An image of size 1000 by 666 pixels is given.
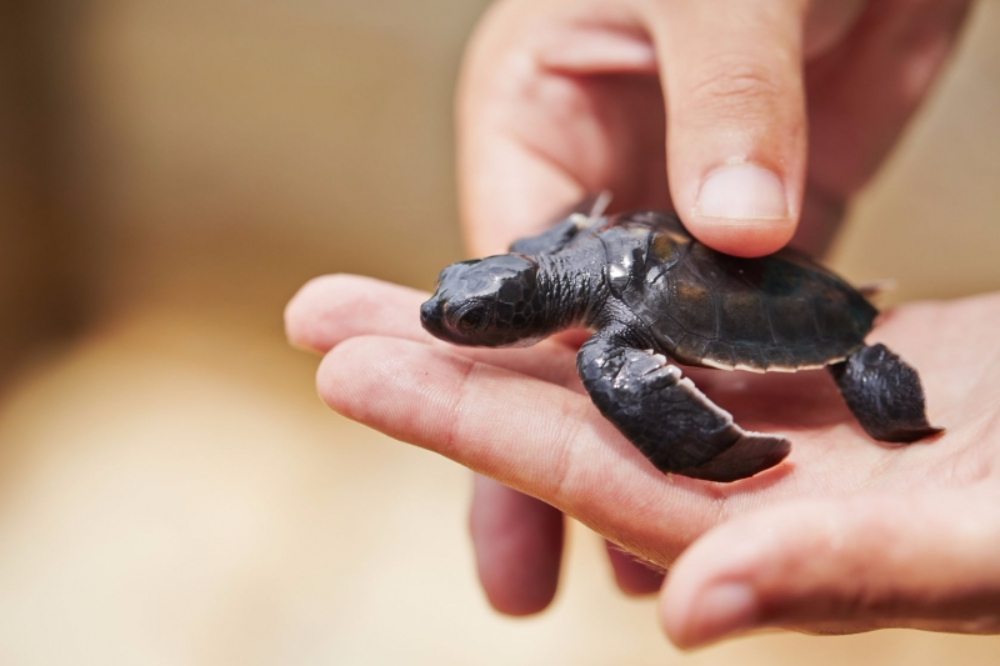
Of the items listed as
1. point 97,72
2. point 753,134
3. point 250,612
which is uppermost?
point 753,134

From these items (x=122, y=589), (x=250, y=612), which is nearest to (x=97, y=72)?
(x=122, y=589)

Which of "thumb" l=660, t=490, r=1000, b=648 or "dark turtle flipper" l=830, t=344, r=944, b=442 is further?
"dark turtle flipper" l=830, t=344, r=944, b=442

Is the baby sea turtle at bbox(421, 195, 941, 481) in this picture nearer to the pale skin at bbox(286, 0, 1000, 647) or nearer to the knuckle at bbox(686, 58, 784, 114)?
the pale skin at bbox(286, 0, 1000, 647)

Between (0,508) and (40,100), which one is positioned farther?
(40,100)

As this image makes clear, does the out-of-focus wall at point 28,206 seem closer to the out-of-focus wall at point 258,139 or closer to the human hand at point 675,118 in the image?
the out-of-focus wall at point 258,139

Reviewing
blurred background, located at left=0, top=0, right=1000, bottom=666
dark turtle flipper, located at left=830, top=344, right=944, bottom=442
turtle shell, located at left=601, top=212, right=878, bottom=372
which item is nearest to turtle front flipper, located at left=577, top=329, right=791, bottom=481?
turtle shell, located at left=601, top=212, right=878, bottom=372

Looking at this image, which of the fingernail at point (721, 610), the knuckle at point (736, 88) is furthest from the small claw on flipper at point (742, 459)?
the knuckle at point (736, 88)

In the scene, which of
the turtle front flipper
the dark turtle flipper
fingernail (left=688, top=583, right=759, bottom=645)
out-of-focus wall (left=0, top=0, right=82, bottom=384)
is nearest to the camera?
fingernail (left=688, top=583, right=759, bottom=645)

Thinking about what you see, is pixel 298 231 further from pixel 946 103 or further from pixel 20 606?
pixel 946 103
